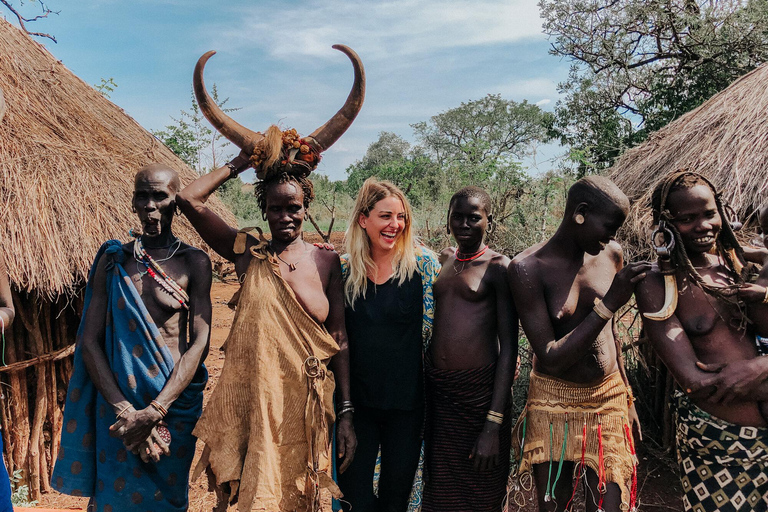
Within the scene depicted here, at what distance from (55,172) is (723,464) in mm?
4165

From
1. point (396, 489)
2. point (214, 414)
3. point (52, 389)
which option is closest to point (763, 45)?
point (396, 489)

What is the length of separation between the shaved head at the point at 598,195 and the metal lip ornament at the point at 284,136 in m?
1.04

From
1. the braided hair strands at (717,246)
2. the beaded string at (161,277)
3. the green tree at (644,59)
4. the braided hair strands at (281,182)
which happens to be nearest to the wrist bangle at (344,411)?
the beaded string at (161,277)

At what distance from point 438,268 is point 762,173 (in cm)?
256

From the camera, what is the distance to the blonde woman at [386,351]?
2.54m

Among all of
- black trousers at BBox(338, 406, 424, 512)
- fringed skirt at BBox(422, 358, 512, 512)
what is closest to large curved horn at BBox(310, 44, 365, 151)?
fringed skirt at BBox(422, 358, 512, 512)

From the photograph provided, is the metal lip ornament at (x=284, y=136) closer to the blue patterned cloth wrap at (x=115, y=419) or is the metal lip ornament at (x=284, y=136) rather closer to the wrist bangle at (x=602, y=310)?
the blue patterned cloth wrap at (x=115, y=419)

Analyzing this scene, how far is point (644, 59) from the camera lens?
335 inches

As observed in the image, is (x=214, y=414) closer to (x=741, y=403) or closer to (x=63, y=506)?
(x=741, y=403)

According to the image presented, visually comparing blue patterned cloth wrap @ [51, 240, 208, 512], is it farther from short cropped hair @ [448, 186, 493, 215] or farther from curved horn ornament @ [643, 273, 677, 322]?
curved horn ornament @ [643, 273, 677, 322]

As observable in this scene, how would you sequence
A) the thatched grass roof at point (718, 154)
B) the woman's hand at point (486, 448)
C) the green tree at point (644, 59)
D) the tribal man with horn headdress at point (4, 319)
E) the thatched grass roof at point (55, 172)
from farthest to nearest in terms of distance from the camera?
the green tree at point (644, 59) < the thatched grass roof at point (718, 154) < the thatched grass roof at point (55, 172) < the woman's hand at point (486, 448) < the tribal man with horn headdress at point (4, 319)

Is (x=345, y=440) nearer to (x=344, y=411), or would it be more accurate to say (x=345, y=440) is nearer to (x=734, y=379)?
(x=344, y=411)

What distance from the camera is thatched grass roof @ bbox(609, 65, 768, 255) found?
3.81m

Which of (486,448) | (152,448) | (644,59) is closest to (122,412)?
(152,448)
